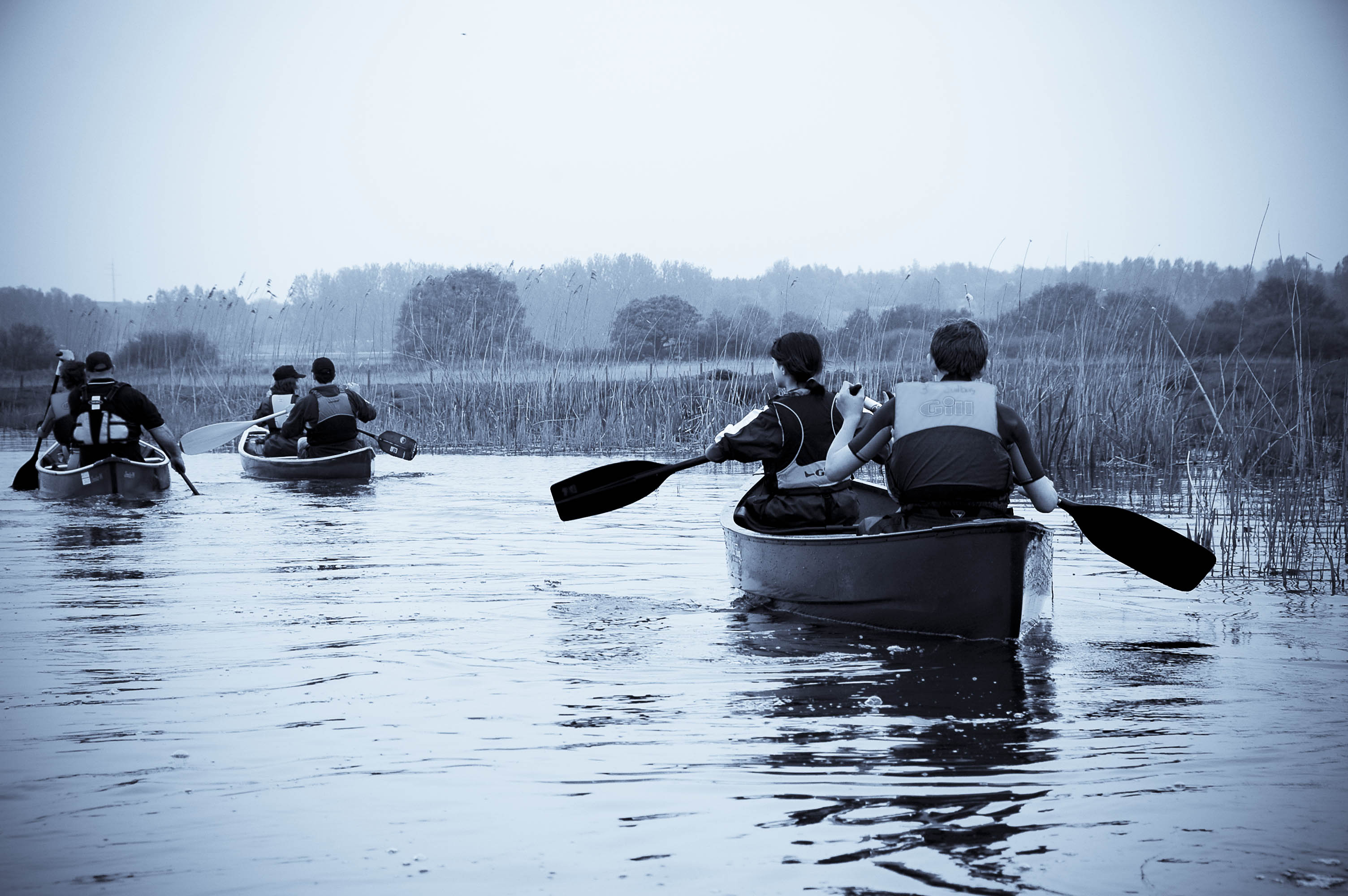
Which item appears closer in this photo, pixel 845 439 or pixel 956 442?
pixel 956 442

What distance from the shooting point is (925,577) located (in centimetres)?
510

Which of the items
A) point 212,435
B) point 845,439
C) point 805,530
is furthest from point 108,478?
point 845,439

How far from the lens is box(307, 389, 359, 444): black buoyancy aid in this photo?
13227mm

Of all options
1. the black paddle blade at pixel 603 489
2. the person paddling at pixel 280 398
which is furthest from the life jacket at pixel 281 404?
the black paddle blade at pixel 603 489

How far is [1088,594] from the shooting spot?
6.52 m

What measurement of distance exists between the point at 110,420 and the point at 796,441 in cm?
777

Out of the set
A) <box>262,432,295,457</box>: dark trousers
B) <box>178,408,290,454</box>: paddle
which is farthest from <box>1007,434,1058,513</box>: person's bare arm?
<box>178,408,290,454</box>: paddle

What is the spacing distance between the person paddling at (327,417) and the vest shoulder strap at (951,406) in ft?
30.1

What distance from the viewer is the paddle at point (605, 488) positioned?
23.6 ft

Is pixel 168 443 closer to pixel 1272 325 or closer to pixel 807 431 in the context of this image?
pixel 807 431

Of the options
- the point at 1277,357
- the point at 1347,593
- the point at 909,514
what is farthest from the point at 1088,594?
the point at 1277,357

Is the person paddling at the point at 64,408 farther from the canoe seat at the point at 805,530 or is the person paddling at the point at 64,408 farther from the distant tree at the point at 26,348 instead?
the distant tree at the point at 26,348

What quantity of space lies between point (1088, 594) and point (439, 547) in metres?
4.26

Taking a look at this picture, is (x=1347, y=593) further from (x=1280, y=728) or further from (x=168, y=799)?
(x=168, y=799)
